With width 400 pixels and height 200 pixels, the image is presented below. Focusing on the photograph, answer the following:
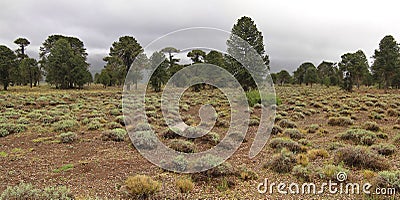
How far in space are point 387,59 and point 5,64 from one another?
221 feet

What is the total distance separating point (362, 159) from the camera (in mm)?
7398

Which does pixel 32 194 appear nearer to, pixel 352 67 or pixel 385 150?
pixel 385 150

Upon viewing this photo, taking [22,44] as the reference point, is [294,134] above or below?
below

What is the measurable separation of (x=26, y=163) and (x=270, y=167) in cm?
791

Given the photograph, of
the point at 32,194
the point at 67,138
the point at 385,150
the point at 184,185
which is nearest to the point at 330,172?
the point at 385,150

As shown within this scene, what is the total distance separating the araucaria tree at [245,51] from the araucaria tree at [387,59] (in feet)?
87.2

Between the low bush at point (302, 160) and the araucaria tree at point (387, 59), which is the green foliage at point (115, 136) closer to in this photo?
the low bush at point (302, 160)

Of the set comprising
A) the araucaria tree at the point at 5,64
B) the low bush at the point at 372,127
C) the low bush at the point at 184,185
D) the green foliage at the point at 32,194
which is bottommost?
the low bush at the point at 184,185

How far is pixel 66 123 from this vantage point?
45.2ft

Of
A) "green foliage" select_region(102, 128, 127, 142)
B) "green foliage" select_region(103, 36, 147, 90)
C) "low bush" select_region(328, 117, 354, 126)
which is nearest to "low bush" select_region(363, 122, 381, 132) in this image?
"low bush" select_region(328, 117, 354, 126)

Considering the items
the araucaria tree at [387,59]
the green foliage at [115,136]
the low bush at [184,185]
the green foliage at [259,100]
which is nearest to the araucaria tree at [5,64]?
the green foliage at [259,100]

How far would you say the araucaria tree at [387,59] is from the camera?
42.4m

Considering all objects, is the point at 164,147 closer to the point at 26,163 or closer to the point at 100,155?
the point at 100,155

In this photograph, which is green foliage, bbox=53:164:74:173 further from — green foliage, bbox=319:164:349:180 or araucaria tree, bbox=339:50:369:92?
araucaria tree, bbox=339:50:369:92
